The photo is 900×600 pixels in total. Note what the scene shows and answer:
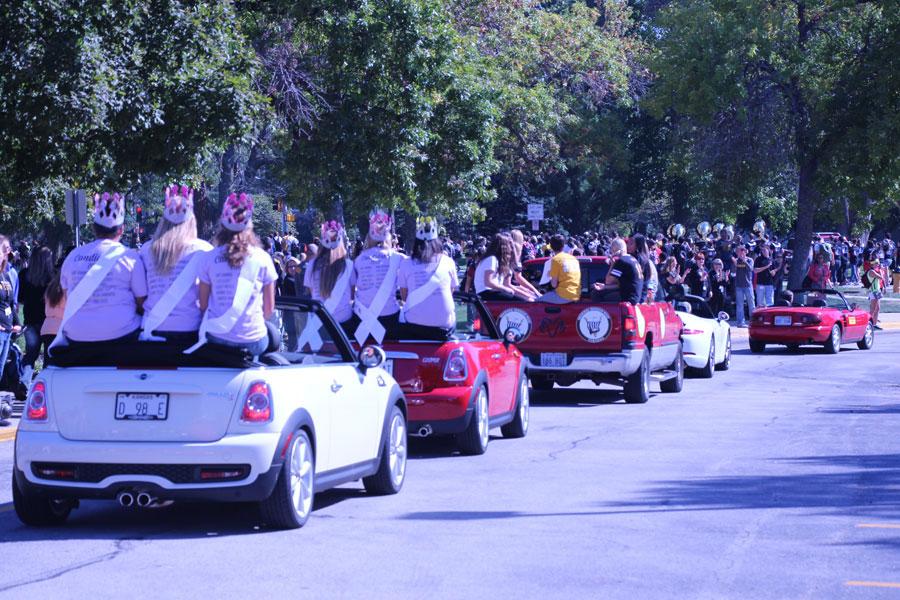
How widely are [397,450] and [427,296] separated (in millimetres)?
2442

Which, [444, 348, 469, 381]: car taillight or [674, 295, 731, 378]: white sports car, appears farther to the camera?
[674, 295, 731, 378]: white sports car

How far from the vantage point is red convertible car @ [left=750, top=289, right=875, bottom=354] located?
91.7 ft

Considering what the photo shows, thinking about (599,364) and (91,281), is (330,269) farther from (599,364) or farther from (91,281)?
(599,364)

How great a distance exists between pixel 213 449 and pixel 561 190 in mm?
62093

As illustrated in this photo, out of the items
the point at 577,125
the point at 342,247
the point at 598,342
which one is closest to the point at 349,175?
the point at 598,342

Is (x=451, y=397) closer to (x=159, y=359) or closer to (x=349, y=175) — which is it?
(x=159, y=359)

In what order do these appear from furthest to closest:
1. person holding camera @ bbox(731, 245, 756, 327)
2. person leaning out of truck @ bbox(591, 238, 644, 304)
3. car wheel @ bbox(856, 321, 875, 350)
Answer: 1. person holding camera @ bbox(731, 245, 756, 327)
2. car wheel @ bbox(856, 321, 875, 350)
3. person leaning out of truck @ bbox(591, 238, 644, 304)

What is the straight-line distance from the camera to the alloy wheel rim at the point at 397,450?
10.3m

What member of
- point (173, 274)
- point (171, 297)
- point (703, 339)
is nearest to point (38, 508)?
point (171, 297)

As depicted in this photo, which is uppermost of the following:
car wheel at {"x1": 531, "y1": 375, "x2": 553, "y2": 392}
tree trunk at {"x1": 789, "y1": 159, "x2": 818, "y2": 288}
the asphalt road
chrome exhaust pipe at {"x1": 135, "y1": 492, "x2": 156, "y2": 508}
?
tree trunk at {"x1": 789, "y1": 159, "x2": 818, "y2": 288}

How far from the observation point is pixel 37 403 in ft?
27.8

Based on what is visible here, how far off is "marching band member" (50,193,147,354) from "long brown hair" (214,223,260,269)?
545mm

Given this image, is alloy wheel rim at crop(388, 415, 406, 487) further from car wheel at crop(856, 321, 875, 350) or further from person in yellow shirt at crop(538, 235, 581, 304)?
car wheel at crop(856, 321, 875, 350)

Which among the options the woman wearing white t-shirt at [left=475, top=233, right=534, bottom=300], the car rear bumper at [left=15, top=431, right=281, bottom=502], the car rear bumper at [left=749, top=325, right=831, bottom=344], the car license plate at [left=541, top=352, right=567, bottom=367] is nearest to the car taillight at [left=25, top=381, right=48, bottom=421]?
the car rear bumper at [left=15, top=431, right=281, bottom=502]
